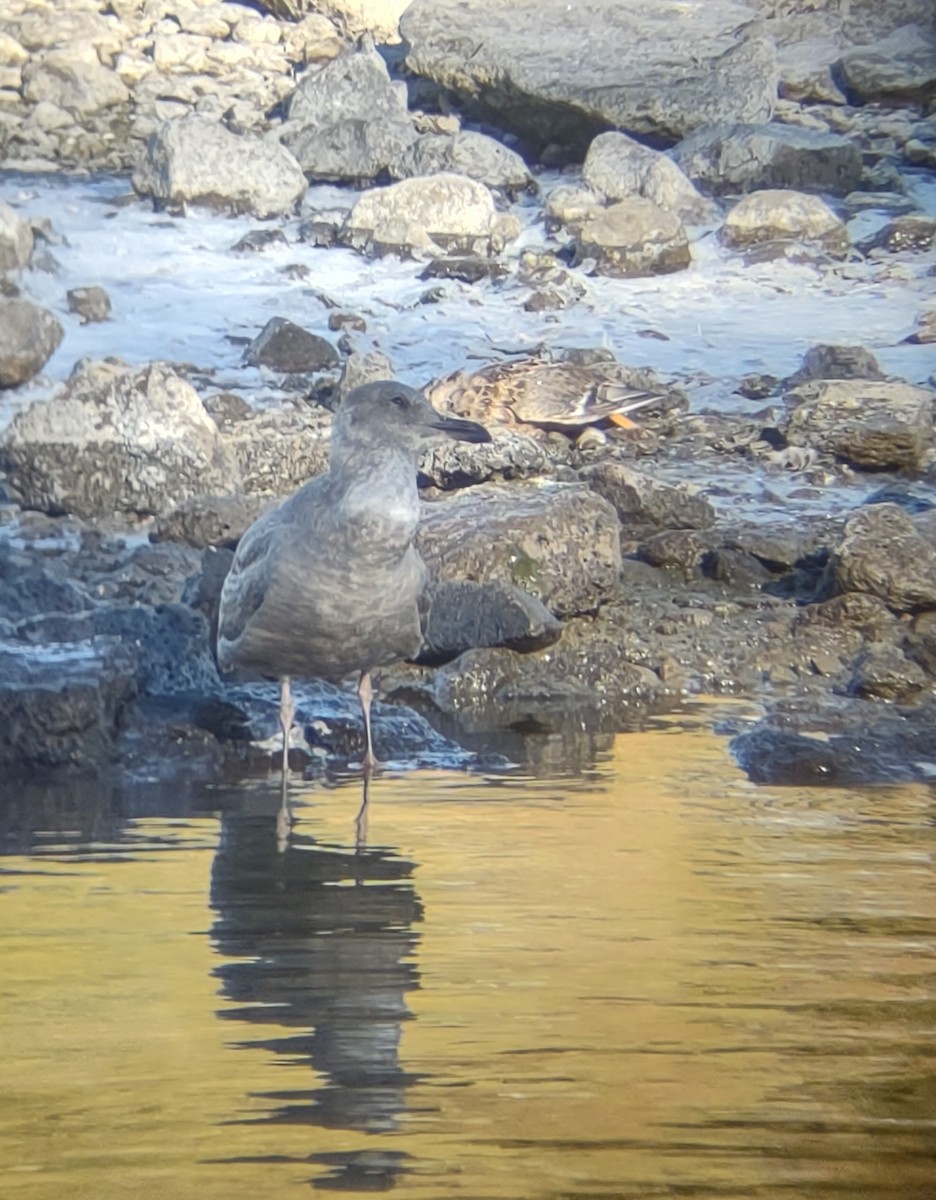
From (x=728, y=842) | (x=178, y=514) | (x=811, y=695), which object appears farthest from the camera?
(x=178, y=514)

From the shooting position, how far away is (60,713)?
245 inches

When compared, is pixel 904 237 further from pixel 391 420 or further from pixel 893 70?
pixel 391 420

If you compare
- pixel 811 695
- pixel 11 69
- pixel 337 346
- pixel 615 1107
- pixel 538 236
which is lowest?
pixel 615 1107

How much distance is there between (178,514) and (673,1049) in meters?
5.98

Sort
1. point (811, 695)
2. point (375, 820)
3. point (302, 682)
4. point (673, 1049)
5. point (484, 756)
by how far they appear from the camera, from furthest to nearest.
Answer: point (811, 695) → point (302, 682) → point (484, 756) → point (375, 820) → point (673, 1049)

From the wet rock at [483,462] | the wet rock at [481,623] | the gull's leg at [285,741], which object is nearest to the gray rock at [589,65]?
the wet rock at [483,462]

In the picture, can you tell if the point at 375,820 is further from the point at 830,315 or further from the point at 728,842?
the point at 830,315

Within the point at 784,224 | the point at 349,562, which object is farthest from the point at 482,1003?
the point at 784,224

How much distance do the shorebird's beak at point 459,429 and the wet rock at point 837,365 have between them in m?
5.48

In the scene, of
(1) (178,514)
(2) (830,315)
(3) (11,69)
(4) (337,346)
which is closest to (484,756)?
(1) (178,514)

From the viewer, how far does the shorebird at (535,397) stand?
35.1ft

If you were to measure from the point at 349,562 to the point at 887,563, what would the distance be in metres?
3.14

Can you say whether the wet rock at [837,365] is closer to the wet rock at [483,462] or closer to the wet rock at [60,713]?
the wet rock at [483,462]

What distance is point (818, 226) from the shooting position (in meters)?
13.9
